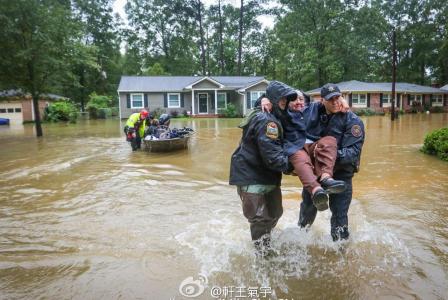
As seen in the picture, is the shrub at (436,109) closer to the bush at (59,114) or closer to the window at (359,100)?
the window at (359,100)

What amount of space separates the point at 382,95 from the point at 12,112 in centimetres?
3438

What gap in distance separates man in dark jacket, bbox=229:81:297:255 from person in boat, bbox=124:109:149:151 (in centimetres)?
944

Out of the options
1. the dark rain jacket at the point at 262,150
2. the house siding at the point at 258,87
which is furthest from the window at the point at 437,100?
the dark rain jacket at the point at 262,150

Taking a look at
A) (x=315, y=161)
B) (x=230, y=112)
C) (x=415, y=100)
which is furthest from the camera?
(x=415, y=100)

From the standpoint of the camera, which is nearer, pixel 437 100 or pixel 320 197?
pixel 320 197

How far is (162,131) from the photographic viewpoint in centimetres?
1266

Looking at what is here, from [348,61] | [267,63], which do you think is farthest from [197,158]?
[267,63]

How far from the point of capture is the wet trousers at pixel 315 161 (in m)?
3.32

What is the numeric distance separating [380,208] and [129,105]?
29.9 metres

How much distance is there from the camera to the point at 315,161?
3557 millimetres

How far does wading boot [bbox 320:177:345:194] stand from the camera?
3.22m

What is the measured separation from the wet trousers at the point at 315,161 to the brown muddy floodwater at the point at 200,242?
1080 mm

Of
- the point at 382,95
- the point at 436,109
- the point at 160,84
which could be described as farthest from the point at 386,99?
the point at 160,84

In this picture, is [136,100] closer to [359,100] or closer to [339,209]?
[359,100]
